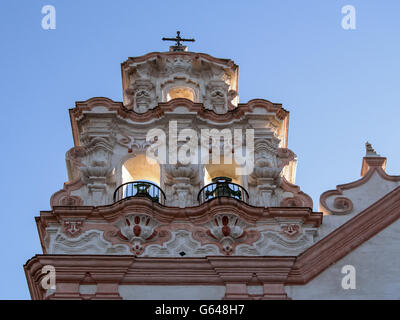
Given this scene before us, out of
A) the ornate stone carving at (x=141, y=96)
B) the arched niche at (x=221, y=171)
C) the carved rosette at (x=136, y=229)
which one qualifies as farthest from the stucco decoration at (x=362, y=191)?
the ornate stone carving at (x=141, y=96)

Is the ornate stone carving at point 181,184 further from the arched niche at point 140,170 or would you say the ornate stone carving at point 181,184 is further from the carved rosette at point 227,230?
the carved rosette at point 227,230

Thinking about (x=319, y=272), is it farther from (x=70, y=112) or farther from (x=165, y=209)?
(x=70, y=112)

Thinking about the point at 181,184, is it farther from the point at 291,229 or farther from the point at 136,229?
the point at 291,229

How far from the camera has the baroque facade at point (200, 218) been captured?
18.8 metres

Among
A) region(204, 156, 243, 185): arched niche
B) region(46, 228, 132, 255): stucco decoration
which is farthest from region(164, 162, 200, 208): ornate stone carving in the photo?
region(46, 228, 132, 255): stucco decoration

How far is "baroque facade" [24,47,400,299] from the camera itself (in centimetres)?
1881

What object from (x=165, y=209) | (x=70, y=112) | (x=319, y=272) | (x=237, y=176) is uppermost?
(x=70, y=112)

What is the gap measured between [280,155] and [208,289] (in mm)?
4446

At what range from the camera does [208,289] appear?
1875cm

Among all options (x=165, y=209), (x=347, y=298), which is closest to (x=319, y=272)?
(x=347, y=298)

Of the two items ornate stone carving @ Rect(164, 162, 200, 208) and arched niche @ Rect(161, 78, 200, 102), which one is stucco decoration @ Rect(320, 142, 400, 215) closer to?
ornate stone carving @ Rect(164, 162, 200, 208)

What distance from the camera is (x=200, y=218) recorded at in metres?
20.0

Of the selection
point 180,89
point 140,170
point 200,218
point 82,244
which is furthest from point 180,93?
point 82,244
